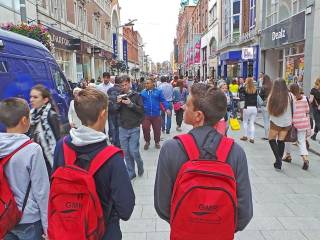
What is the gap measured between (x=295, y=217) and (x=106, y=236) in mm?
3166

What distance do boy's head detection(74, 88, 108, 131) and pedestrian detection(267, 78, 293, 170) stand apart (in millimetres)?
4975

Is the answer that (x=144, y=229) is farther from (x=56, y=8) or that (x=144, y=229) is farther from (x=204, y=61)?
(x=204, y=61)

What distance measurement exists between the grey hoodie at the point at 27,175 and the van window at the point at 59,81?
5.94 m

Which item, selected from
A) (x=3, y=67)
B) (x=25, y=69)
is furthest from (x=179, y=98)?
(x=3, y=67)

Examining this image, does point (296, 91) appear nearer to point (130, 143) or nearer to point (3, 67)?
point (130, 143)

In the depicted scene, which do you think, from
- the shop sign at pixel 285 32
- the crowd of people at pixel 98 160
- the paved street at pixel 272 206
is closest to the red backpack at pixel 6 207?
the crowd of people at pixel 98 160

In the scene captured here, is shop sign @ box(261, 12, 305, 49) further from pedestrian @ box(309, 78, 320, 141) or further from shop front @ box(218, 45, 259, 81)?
pedestrian @ box(309, 78, 320, 141)

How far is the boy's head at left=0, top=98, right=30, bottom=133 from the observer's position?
8.52ft

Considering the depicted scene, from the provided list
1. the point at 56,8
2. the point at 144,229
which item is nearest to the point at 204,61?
the point at 56,8

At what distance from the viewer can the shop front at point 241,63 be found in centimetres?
1990

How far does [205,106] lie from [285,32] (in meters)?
16.0

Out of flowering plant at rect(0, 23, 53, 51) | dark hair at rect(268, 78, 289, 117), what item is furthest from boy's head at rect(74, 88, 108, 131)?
flowering plant at rect(0, 23, 53, 51)

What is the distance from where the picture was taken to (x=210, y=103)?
205 cm

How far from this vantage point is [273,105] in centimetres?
665
